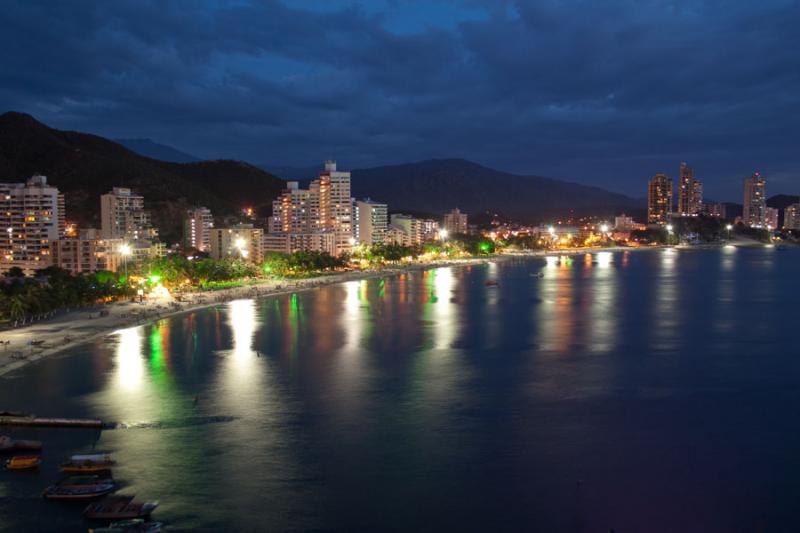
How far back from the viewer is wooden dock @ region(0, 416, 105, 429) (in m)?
12.6

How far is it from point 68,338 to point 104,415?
8352mm

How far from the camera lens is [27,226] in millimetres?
40500

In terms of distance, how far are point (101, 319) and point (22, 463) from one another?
14866 millimetres

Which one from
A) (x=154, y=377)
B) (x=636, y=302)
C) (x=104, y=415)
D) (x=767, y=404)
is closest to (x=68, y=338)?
(x=154, y=377)

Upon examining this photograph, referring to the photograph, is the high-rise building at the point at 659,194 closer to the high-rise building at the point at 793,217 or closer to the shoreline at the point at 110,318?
the high-rise building at the point at 793,217

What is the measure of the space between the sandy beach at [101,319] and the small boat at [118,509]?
8929 millimetres

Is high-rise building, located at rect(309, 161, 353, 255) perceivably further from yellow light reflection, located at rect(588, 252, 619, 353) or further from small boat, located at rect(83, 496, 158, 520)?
small boat, located at rect(83, 496, 158, 520)

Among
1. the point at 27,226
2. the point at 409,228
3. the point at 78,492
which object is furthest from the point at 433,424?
the point at 409,228

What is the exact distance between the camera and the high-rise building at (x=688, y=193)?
166625mm

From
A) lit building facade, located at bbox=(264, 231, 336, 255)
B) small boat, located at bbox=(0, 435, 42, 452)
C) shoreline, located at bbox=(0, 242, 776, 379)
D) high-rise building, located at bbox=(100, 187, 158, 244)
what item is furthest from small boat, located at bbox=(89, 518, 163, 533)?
lit building facade, located at bbox=(264, 231, 336, 255)

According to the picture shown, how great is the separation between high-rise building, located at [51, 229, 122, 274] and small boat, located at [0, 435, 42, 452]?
28.1 metres

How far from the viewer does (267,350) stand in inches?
810

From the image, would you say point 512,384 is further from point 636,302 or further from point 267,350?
point 636,302

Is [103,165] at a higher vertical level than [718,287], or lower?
higher
